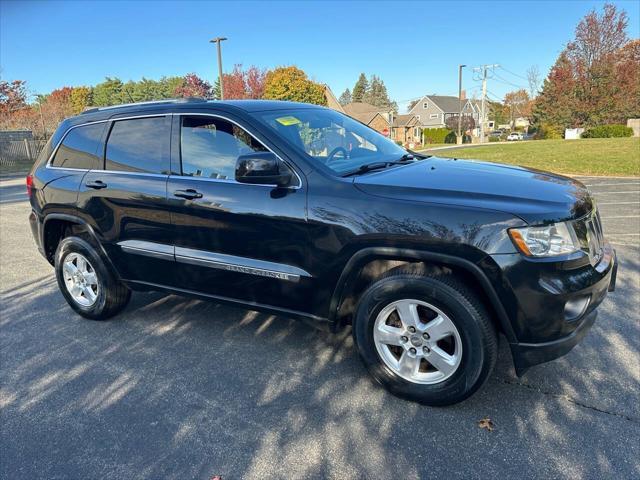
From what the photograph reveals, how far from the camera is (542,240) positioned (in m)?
2.47

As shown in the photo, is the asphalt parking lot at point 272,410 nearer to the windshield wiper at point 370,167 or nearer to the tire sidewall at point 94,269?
the tire sidewall at point 94,269

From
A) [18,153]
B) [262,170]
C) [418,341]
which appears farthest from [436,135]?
[418,341]

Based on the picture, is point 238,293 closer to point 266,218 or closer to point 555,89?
point 266,218

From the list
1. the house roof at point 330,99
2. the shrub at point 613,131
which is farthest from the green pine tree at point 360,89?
the shrub at point 613,131

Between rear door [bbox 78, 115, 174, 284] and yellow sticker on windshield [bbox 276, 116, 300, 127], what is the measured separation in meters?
0.93

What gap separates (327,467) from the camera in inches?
94.6

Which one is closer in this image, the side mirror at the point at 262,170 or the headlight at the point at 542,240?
the headlight at the point at 542,240

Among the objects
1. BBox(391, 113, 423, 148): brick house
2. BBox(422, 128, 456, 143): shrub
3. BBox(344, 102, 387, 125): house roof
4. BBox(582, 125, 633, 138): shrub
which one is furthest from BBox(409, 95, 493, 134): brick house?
BBox(582, 125, 633, 138): shrub

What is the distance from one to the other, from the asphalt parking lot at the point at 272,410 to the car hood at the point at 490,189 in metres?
1.20

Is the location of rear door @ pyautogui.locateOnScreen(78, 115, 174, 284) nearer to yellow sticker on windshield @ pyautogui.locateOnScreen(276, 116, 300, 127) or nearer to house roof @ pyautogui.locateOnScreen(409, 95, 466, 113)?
yellow sticker on windshield @ pyautogui.locateOnScreen(276, 116, 300, 127)

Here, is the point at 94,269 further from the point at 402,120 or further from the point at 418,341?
Answer: the point at 402,120

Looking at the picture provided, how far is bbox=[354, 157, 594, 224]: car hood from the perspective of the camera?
8.31 feet

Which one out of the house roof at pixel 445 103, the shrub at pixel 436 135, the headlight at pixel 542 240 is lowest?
the headlight at pixel 542 240

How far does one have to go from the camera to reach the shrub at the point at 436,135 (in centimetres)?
6291
